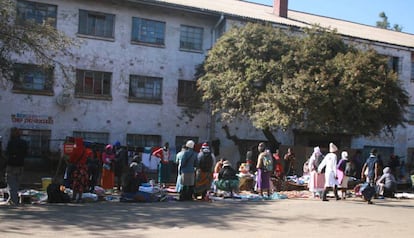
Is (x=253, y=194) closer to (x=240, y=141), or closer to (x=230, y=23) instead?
(x=240, y=141)

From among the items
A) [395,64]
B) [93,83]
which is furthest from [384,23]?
[93,83]

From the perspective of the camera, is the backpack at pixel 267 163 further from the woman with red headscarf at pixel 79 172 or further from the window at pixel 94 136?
the window at pixel 94 136

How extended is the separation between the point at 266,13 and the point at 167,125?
10375mm

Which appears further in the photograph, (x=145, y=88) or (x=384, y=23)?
(x=384, y=23)

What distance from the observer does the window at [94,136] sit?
25.3 meters

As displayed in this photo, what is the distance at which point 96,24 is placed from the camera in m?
25.8

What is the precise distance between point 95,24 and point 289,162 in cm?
1198

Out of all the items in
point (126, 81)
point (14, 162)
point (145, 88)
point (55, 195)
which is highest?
point (126, 81)

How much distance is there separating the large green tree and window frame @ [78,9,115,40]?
530cm

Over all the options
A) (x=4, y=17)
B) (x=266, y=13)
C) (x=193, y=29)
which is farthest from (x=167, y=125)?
(x=4, y=17)

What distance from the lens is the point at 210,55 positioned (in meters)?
24.9

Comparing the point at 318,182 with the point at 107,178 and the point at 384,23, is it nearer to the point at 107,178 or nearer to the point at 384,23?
the point at 107,178

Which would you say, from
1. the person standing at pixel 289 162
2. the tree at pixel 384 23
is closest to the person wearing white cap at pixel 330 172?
the person standing at pixel 289 162

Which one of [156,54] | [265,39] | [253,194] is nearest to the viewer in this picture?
[253,194]
